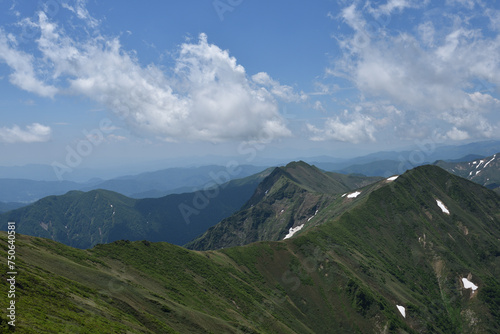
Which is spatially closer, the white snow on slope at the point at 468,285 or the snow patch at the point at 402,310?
the snow patch at the point at 402,310

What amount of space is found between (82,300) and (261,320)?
7425 centimetres

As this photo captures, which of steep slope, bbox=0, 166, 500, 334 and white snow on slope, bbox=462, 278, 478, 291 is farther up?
steep slope, bbox=0, 166, 500, 334

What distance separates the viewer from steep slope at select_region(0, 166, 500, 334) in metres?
62.5

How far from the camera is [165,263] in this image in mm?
124500

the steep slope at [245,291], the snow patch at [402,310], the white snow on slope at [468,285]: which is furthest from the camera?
the white snow on slope at [468,285]

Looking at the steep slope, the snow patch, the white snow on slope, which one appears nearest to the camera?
the steep slope

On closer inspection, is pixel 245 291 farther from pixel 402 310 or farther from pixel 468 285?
pixel 468 285

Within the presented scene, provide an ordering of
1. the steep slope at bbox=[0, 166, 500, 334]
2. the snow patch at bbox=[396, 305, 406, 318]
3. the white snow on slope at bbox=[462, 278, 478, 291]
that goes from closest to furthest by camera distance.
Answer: the steep slope at bbox=[0, 166, 500, 334], the snow patch at bbox=[396, 305, 406, 318], the white snow on slope at bbox=[462, 278, 478, 291]

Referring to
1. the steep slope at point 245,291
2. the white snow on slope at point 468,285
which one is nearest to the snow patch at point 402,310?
the steep slope at point 245,291

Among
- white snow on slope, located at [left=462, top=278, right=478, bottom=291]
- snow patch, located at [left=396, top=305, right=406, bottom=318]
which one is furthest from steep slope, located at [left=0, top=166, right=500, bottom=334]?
white snow on slope, located at [left=462, top=278, right=478, bottom=291]

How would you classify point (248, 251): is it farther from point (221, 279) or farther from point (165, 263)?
point (165, 263)

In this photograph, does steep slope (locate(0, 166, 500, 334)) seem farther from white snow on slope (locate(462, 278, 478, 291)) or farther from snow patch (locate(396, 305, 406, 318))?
white snow on slope (locate(462, 278, 478, 291))

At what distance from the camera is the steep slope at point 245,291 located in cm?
6253

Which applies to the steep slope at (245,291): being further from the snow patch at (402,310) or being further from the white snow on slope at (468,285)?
the white snow on slope at (468,285)
